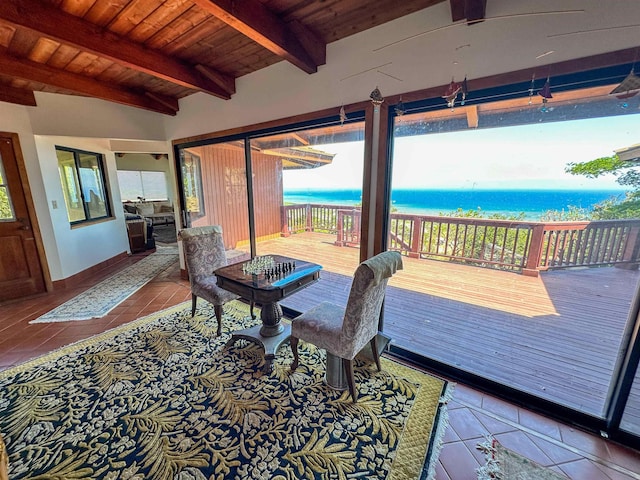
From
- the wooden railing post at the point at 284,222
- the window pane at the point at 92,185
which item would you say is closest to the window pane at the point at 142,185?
the window pane at the point at 92,185

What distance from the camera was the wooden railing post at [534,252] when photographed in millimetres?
2487

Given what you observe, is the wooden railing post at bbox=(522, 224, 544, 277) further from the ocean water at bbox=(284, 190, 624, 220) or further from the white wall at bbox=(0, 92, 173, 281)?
the white wall at bbox=(0, 92, 173, 281)

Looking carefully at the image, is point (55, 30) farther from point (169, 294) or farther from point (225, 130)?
point (169, 294)

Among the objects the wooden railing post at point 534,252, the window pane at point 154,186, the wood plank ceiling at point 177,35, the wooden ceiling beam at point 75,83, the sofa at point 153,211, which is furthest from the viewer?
the window pane at point 154,186

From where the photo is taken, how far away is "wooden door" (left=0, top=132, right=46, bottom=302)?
3332mm

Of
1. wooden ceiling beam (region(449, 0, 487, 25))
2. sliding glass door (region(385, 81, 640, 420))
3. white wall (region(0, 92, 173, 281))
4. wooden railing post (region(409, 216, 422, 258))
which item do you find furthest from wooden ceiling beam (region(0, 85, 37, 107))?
wooden railing post (region(409, 216, 422, 258))

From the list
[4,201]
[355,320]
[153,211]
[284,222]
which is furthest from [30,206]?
[153,211]

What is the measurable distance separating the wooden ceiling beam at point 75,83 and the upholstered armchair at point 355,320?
3445mm

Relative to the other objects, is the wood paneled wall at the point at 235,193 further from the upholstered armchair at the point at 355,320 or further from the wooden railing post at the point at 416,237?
the upholstered armchair at the point at 355,320

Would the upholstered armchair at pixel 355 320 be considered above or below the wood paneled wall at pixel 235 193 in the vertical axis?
below

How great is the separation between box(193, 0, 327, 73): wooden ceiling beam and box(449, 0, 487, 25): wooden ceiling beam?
1.04 m

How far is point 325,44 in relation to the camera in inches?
86.7

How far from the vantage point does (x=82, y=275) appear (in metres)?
4.21

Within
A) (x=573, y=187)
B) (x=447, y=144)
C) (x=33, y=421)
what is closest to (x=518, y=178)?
(x=573, y=187)
